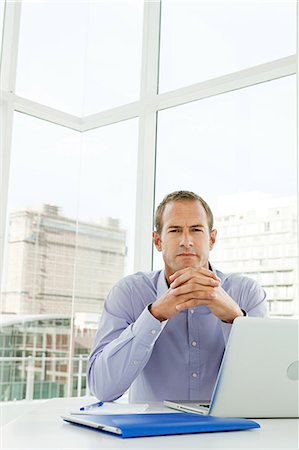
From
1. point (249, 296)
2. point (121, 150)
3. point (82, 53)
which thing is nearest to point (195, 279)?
point (249, 296)

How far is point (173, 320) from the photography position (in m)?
1.96

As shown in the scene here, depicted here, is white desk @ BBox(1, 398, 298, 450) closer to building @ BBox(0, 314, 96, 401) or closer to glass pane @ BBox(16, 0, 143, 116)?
building @ BBox(0, 314, 96, 401)

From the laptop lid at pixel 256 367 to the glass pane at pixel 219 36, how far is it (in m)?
2.15

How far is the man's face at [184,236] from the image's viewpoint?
196 cm

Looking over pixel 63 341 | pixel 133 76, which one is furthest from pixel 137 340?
pixel 133 76

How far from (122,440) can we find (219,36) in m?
2.85

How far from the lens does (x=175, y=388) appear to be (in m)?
1.89

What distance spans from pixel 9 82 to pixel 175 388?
7.49 ft

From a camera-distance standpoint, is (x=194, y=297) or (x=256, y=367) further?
(x=194, y=297)

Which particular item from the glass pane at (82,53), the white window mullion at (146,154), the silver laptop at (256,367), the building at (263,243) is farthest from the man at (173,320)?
the glass pane at (82,53)

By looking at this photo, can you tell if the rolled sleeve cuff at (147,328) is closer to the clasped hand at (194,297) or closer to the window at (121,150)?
the clasped hand at (194,297)

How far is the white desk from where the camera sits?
3.13 feet

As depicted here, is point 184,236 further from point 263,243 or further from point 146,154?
point 146,154

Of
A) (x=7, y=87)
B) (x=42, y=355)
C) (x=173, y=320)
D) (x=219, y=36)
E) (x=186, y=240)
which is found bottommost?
(x=42, y=355)
